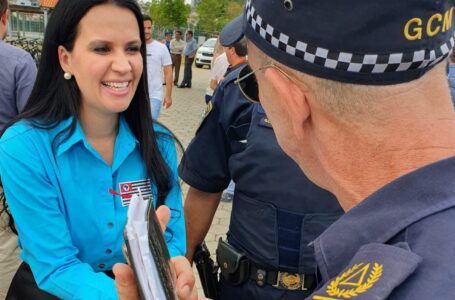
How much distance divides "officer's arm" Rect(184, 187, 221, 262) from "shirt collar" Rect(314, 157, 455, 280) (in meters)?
1.27

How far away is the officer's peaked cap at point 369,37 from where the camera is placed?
0.78 meters

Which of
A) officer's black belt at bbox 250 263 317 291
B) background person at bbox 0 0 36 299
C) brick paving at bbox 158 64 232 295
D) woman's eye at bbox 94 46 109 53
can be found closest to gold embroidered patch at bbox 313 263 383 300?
officer's black belt at bbox 250 263 317 291

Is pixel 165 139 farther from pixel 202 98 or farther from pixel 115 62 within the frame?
pixel 202 98

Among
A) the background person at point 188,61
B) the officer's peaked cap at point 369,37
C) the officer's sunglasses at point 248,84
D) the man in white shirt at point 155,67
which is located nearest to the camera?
the officer's peaked cap at point 369,37

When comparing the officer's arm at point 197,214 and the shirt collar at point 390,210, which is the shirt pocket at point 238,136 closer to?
the officer's arm at point 197,214

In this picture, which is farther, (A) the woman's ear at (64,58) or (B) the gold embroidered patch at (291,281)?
(A) the woman's ear at (64,58)

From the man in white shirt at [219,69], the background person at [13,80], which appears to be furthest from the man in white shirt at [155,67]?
the background person at [13,80]

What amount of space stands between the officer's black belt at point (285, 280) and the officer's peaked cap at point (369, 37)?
103 cm

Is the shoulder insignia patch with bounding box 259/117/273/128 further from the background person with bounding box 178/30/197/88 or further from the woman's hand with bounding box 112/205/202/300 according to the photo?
the background person with bounding box 178/30/197/88

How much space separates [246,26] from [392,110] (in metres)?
0.42

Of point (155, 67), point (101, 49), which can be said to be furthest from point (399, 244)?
point (155, 67)

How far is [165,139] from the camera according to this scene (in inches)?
81.3

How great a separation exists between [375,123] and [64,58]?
139cm

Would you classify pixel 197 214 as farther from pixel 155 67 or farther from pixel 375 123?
pixel 155 67
